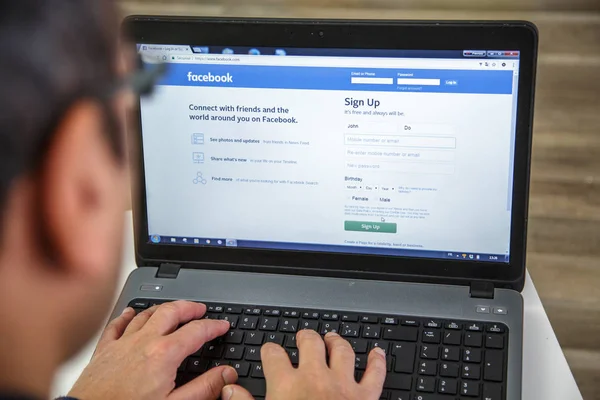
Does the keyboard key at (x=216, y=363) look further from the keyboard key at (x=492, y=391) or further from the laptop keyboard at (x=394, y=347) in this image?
the keyboard key at (x=492, y=391)

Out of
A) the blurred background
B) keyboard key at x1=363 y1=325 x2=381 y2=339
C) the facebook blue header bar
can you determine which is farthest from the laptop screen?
the blurred background

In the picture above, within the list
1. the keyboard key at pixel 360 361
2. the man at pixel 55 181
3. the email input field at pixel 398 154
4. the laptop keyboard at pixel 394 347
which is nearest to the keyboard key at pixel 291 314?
the laptop keyboard at pixel 394 347

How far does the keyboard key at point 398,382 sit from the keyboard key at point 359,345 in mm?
45

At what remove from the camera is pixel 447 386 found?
828 mm

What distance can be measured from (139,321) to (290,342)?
18cm

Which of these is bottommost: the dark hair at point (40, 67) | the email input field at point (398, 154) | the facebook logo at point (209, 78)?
the email input field at point (398, 154)

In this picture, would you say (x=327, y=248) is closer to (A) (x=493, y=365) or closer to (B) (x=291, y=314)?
(B) (x=291, y=314)

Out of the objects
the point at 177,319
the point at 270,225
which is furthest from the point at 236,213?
the point at 177,319

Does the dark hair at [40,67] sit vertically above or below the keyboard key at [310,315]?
above

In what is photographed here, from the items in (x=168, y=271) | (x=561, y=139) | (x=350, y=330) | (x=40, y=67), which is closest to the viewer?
(x=40, y=67)

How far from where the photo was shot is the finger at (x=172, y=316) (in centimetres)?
86

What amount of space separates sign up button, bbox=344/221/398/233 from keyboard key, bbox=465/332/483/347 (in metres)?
0.16

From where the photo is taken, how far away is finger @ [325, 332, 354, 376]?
32.2 inches

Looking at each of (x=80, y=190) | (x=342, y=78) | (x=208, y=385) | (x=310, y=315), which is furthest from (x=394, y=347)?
(x=80, y=190)
